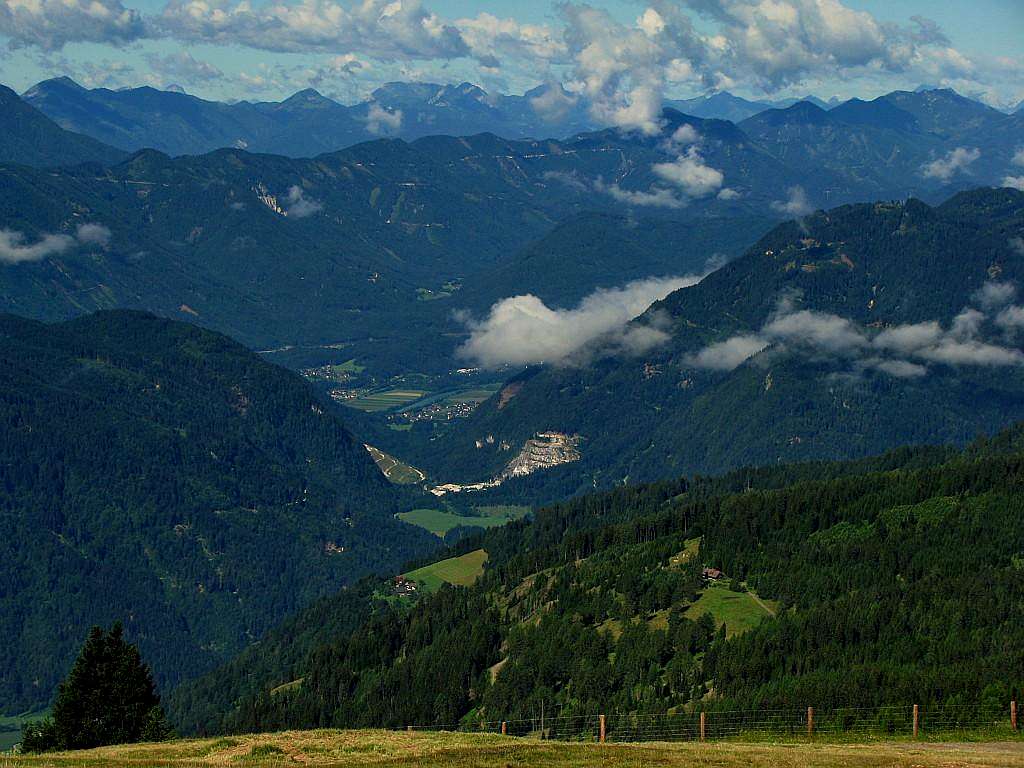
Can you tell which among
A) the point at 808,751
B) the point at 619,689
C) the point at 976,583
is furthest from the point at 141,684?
the point at 976,583

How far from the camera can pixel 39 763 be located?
8838 cm

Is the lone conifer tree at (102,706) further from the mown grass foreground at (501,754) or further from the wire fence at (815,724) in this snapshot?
the mown grass foreground at (501,754)

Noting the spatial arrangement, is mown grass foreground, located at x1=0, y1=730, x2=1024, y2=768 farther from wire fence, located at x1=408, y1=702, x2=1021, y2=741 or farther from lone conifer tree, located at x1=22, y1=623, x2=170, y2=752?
lone conifer tree, located at x1=22, y1=623, x2=170, y2=752

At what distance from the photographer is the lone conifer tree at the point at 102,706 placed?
4914 inches

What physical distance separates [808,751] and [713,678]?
8544 centimetres

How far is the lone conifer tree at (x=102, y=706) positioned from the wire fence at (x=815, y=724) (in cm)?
2386

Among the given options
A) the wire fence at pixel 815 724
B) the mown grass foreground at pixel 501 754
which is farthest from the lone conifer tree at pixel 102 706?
the mown grass foreground at pixel 501 754

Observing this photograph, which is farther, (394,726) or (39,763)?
(394,726)

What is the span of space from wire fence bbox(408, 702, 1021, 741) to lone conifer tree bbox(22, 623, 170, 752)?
2386 cm

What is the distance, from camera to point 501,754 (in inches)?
3620

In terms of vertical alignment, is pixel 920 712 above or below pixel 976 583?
below

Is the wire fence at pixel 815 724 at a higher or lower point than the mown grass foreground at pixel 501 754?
→ higher

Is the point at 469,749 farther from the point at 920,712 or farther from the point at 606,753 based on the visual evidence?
the point at 920,712

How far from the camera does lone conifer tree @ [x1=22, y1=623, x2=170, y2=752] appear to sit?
124812 mm
